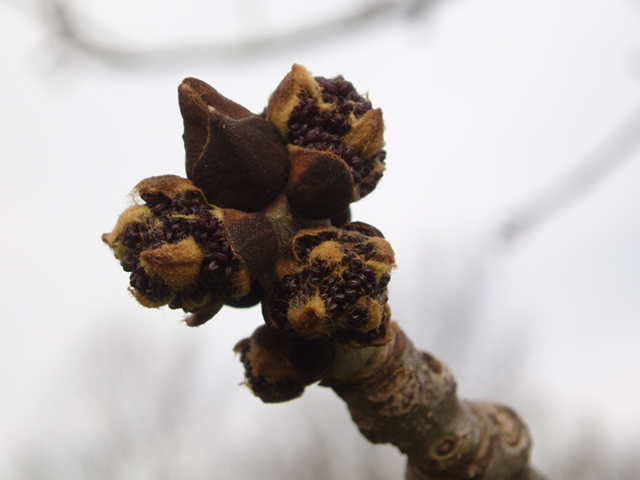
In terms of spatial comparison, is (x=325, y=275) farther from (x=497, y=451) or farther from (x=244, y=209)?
(x=497, y=451)

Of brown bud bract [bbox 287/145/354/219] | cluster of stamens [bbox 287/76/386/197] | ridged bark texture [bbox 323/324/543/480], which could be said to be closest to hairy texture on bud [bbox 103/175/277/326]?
brown bud bract [bbox 287/145/354/219]

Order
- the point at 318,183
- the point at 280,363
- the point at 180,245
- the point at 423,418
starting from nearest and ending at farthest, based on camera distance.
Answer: the point at 180,245, the point at 318,183, the point at 280,363, the point at 423,418

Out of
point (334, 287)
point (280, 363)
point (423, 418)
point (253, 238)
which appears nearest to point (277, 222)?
point (253, 238)

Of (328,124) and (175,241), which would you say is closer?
(175,241)

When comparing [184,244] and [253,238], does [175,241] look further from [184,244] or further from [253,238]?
[253,238]

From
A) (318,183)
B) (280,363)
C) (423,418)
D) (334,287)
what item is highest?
(318,183)

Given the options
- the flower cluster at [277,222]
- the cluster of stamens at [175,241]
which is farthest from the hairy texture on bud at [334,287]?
the cluster of stamens at [175,241]
